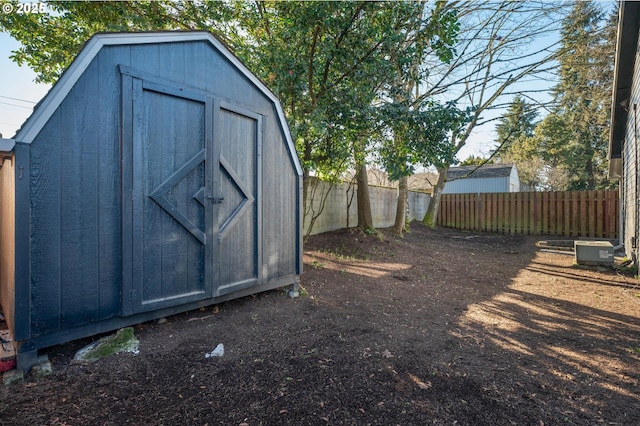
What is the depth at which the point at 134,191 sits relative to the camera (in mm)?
2654

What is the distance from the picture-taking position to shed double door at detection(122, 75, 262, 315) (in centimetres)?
266

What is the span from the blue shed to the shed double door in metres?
0.01

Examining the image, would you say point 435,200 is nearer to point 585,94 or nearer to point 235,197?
point 585,94

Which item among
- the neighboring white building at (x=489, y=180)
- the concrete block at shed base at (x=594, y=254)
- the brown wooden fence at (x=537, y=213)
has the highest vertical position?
the neighboring white building at (x=489, y=180)

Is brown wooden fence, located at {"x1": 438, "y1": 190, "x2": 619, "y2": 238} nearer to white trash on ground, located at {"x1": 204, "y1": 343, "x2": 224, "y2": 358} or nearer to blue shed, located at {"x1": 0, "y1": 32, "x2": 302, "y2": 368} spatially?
blue shed, located at {"x1": 0, "y1": 32, "x2": 302, "y2": 368}

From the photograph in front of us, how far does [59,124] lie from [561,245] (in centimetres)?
1106

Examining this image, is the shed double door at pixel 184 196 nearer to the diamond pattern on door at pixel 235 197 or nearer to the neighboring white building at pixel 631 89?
the diamond pattern on door at pixel 235 197

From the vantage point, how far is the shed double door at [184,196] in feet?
8.74

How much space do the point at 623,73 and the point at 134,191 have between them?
28.9 feet

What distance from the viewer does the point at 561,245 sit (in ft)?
28.6

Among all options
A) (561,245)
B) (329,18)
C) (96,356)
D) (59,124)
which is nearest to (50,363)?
(96,356)

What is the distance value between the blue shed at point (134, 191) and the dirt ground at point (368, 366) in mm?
427
